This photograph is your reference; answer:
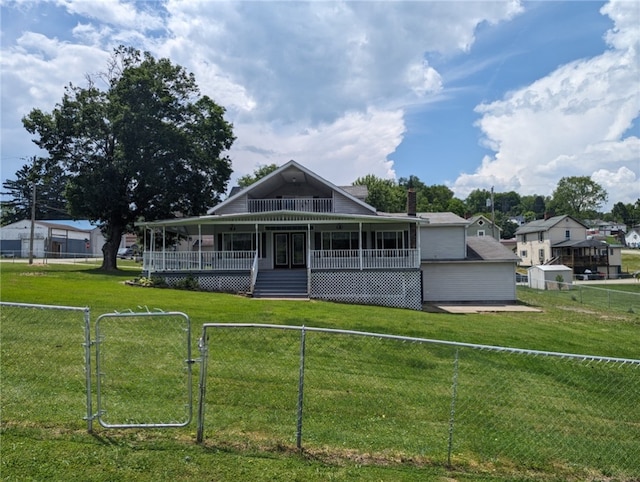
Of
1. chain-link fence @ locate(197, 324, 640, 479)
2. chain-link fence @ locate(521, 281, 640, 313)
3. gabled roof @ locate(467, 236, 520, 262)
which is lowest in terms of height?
chain-link fence @ locate(521, 281, 640, 313)

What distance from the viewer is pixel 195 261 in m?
23.4

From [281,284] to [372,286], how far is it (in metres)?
4.42

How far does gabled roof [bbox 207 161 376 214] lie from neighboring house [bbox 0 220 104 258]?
116 ft

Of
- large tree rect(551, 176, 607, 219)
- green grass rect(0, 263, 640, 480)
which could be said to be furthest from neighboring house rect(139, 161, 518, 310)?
large tree rect(551, 176, 607, 219)

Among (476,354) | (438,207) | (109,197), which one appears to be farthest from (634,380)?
(438,207)

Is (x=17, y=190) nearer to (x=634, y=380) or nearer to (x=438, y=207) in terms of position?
(x=438, y=207)

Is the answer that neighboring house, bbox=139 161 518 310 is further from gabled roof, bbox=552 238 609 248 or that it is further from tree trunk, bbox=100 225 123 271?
gabled roof, bbox=552 238 609 248

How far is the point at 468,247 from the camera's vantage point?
91.8ft

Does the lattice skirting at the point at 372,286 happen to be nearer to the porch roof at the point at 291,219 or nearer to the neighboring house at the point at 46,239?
the porch roof at the point at 291,219

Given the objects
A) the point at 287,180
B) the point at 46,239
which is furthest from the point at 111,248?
the point at 46,239

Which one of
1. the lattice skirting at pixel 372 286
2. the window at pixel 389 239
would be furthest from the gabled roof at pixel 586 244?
the lattice skirting at pixel 372 286

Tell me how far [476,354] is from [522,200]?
17887 cm

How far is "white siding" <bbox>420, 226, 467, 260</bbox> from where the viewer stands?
26125 millimetres

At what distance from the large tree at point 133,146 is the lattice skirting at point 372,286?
626 inches
